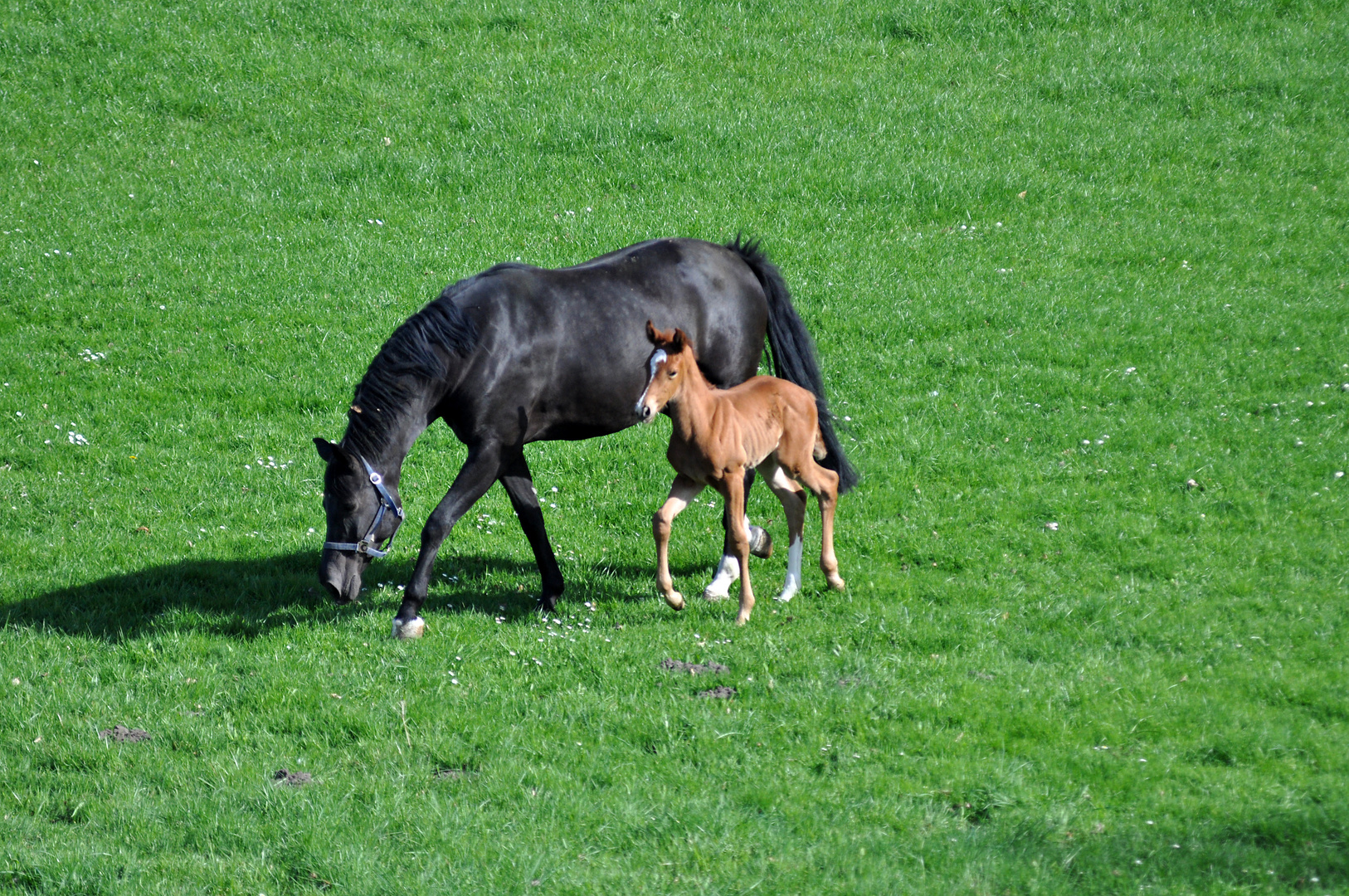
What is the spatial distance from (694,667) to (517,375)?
236 centimetres

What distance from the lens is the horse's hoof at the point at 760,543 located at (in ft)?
29.7

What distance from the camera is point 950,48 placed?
64.2 feet

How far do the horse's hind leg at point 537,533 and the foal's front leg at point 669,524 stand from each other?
0.93m

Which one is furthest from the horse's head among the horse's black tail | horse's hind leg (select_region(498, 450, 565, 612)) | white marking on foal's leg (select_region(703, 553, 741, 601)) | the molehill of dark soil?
the horse's black tail

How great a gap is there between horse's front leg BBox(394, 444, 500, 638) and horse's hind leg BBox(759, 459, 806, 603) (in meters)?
1.94

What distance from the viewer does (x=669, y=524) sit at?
7625mm

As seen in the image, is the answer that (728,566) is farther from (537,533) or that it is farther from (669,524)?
(537,533)

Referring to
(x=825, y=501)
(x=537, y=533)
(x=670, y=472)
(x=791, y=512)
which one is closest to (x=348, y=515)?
(x=537, y=533)

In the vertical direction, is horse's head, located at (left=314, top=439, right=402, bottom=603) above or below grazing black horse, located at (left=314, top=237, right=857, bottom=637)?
below

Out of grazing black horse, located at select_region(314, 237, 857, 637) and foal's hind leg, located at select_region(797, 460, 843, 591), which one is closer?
grazing black horse, located at select_region(314, 237, 857, 637)

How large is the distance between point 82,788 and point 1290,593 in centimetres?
741

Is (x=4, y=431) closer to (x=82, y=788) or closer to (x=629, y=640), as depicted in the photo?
(x=82, y=788)

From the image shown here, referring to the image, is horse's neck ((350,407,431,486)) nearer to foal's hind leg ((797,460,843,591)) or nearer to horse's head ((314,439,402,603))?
horse's head ((314,439,402,603))

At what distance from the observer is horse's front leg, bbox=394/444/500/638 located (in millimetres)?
7859
